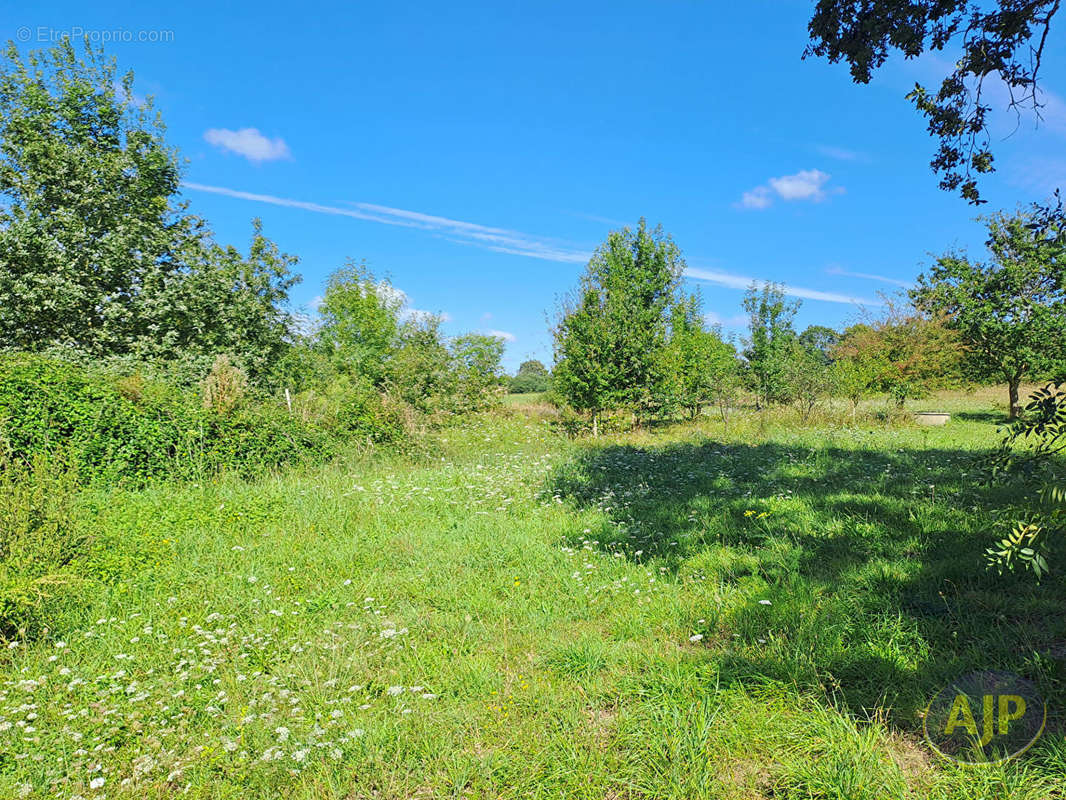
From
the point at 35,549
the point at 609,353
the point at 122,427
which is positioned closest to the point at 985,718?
the point at 35,549

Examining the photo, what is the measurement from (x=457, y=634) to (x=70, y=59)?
23.6 m

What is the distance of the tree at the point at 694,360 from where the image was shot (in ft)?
67.9

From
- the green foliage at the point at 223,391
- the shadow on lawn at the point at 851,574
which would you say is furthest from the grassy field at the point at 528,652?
the green foliage at the point at 223,391

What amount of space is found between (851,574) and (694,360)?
19181 mm

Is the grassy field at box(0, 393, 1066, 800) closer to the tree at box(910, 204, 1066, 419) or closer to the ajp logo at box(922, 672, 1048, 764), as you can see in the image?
the ajp logo at box(922, 672, 1048, 764)

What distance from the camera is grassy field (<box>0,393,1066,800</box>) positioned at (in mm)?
2523

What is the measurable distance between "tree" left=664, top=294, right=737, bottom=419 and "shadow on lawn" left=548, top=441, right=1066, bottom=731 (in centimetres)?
1150

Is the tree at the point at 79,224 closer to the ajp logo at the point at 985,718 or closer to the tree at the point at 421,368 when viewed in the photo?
the tree at the point at 421,368

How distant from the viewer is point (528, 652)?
3.69m

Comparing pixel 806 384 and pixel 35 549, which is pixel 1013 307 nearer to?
pixel 806 384

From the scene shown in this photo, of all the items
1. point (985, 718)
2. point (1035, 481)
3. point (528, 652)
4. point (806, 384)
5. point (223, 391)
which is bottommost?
Result: point (528, 652)

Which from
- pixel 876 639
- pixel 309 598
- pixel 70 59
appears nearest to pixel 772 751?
pixel 876 639

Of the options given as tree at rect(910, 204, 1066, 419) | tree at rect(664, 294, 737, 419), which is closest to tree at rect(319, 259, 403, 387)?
tree at rect(664, 294, 737, 419)

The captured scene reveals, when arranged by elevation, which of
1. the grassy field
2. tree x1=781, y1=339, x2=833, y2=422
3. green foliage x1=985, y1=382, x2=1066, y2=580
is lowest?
the grassy field
